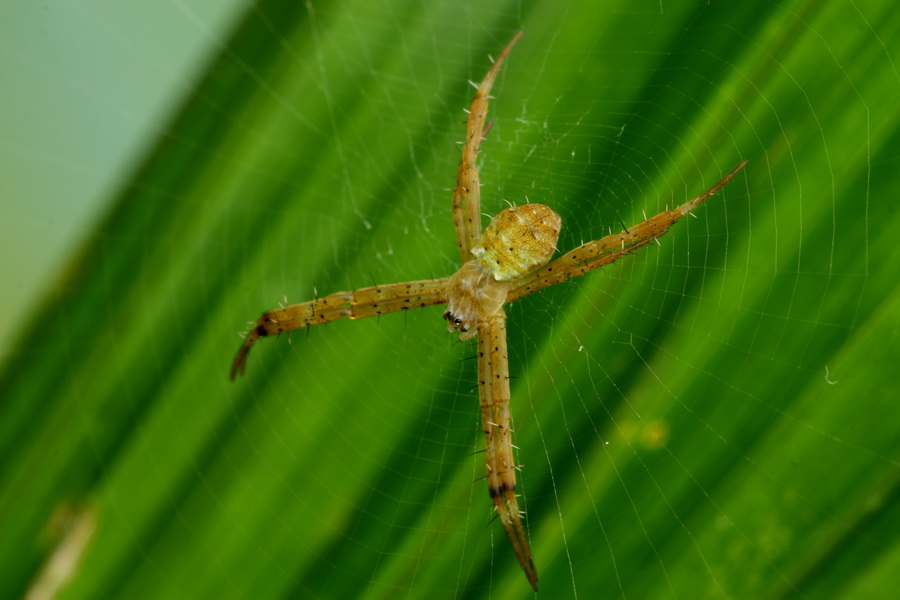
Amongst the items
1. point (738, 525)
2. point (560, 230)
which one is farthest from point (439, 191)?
point (738, 525)

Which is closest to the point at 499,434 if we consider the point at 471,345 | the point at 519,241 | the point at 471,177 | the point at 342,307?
the point at 471,345

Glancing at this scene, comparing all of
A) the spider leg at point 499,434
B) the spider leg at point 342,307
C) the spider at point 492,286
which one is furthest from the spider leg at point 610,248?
the spider leg at point 342,307

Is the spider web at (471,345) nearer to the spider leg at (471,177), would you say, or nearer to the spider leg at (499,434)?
the spider leg at (499,434)

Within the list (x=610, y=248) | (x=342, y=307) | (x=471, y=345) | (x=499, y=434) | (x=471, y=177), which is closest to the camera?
(x=610, y=248)

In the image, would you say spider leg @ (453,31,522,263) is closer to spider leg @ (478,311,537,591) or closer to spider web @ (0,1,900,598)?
spider web @ (0,1,900,598)

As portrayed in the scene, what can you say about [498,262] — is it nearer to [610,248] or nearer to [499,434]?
[610,248]

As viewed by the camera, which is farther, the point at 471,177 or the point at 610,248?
the point at 471,177

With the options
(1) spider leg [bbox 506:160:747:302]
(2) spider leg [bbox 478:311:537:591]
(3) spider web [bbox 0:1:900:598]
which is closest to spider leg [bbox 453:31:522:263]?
(3) spider web [bbox 0:1:900:598]
